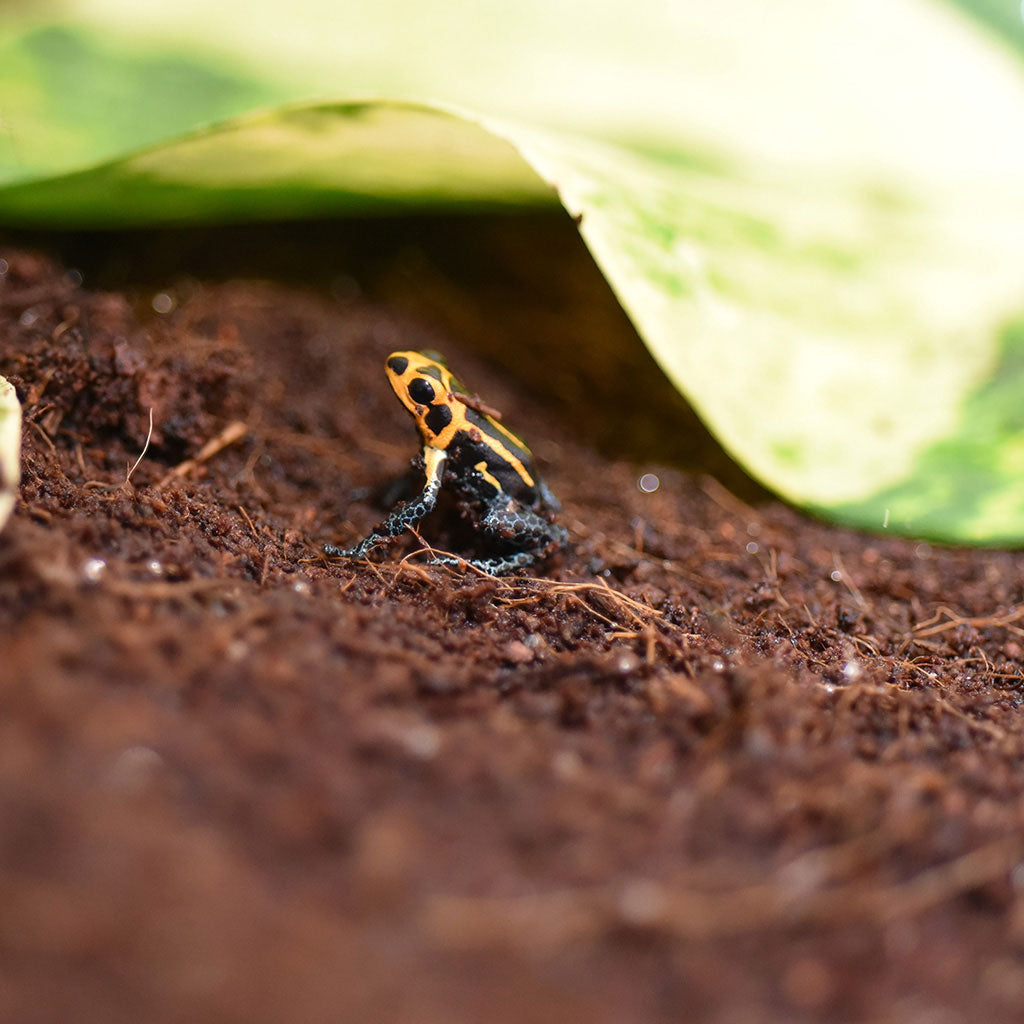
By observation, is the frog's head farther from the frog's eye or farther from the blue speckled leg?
the blue speckled leg

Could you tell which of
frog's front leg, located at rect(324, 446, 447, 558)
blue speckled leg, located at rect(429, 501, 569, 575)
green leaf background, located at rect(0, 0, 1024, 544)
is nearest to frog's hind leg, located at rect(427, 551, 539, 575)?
blue speckled leg, located at rect(429, 501, 569, 575)

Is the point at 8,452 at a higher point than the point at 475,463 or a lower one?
higher

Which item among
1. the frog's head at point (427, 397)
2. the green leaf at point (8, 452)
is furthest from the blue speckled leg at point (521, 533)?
the green leaf at point (8, 452)

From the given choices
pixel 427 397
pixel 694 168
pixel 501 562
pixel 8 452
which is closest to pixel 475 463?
pixel 427 397

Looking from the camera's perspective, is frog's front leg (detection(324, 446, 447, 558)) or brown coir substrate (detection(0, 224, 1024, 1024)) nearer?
brown coir substrate (detection(0, 224, 1024, 1024))

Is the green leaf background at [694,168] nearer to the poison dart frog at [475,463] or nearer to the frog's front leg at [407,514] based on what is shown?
the poison dart frog at [475,463]

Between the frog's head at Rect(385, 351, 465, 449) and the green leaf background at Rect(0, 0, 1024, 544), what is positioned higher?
the green leaf background at Rect(0, 0, 1024, 544)

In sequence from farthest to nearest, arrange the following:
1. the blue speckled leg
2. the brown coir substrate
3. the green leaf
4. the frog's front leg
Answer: the blue speckled leg, the frog's front leg, the green leaf, the brown coir substrate

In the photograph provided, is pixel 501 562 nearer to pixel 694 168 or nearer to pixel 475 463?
pixel 475 463
